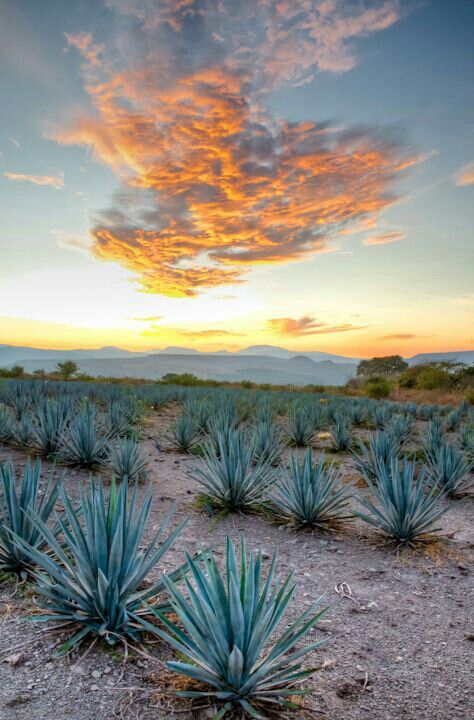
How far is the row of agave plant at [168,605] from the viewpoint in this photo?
2018 mm

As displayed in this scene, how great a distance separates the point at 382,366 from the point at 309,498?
2209 inches

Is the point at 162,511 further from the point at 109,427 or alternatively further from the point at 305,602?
the point at 109,427

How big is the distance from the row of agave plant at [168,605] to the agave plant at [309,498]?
148 centimetres

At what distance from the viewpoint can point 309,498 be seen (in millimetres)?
4691

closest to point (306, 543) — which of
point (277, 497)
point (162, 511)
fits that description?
point (277, 497)

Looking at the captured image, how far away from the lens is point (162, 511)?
525 centimetres

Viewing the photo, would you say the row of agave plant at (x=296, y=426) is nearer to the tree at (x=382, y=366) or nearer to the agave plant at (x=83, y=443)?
the agave plant at (x=83, y=443)

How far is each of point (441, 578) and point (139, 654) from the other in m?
2.57

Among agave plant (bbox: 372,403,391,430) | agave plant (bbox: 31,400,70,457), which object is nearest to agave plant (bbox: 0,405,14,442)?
agave plant (bbox: 31,400,70,457)

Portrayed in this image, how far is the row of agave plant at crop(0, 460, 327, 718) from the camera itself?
79.4 inches

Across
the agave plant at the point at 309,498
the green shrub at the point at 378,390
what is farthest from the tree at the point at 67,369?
the agave plant at the point at 309,498

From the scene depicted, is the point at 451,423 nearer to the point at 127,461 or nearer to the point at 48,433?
the point at 127,461

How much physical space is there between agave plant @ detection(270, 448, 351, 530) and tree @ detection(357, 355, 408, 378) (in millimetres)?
52979

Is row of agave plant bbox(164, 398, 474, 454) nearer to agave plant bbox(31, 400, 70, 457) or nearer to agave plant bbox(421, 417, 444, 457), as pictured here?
agave plant bbox(421, 417, 444, 457)
